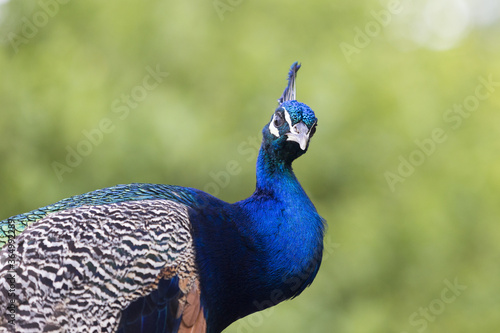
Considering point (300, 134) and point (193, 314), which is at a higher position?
point (300, 134)

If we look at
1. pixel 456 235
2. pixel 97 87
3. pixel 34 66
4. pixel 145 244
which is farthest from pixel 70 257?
pixel 456 235

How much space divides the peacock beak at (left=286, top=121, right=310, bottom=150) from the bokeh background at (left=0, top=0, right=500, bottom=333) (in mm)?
4236

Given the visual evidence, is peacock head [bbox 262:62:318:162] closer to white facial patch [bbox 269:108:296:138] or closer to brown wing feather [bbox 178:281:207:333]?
white facial patch [bbox 269:108:296:138]

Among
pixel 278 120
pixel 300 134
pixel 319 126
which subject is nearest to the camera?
pixel 300 134

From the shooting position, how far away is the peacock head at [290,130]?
311cm

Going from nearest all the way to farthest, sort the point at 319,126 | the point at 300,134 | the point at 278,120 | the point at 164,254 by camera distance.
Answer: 1. the point at 164,254
2. the point at 300,134
3. the point at 278,120
4. the point at 319,126

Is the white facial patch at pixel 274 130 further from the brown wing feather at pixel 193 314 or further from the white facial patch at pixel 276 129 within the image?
the brown wing feather at pixel 193 314

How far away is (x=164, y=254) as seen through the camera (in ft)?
9.27

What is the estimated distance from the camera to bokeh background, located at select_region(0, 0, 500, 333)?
24.9 feet

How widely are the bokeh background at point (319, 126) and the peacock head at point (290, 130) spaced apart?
161 inches

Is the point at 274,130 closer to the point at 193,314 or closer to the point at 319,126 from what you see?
the point at 193,314

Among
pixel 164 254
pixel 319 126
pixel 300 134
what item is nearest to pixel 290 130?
pixel 300 134

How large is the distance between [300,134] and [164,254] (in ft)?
2.85

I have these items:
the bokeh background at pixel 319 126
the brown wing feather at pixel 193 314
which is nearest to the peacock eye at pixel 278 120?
the brown wing feather at pixel 193 314
